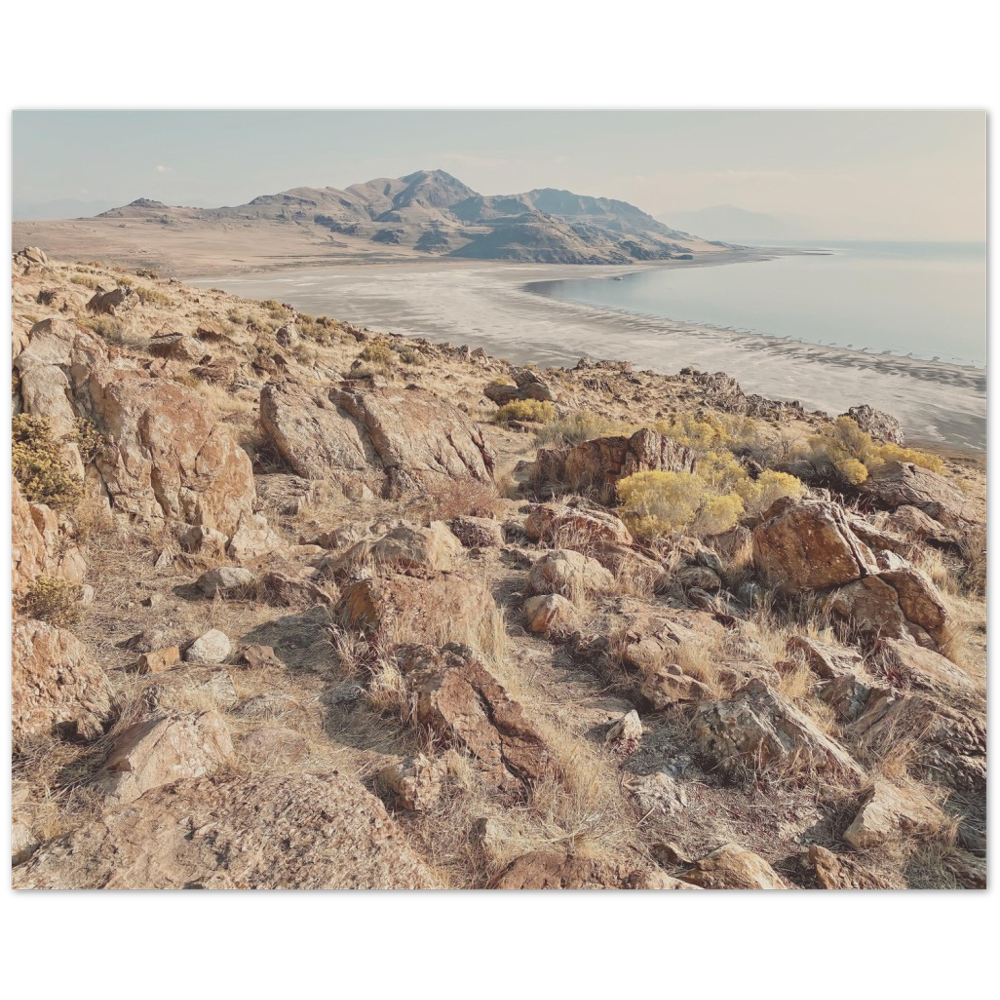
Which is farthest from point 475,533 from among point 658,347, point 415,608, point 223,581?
point 658,347

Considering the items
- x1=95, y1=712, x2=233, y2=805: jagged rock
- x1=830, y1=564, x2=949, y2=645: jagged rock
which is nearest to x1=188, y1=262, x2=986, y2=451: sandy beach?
x1=830, y1=564, x2=949, y2=645: jagged rock

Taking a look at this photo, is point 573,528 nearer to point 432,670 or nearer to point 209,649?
point 432,670

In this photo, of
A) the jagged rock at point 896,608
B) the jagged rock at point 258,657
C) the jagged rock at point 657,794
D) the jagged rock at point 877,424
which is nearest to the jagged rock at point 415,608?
the jagged rock at point 258,657

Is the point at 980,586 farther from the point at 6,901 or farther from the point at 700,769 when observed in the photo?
the point at 6,901

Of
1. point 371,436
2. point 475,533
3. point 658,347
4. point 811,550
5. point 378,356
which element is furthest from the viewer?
point 658,347

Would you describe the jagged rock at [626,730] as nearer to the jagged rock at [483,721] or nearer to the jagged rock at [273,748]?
the jagged rock at [483,721]

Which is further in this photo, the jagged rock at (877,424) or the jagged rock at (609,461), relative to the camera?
the jagged rock at (877,424)
